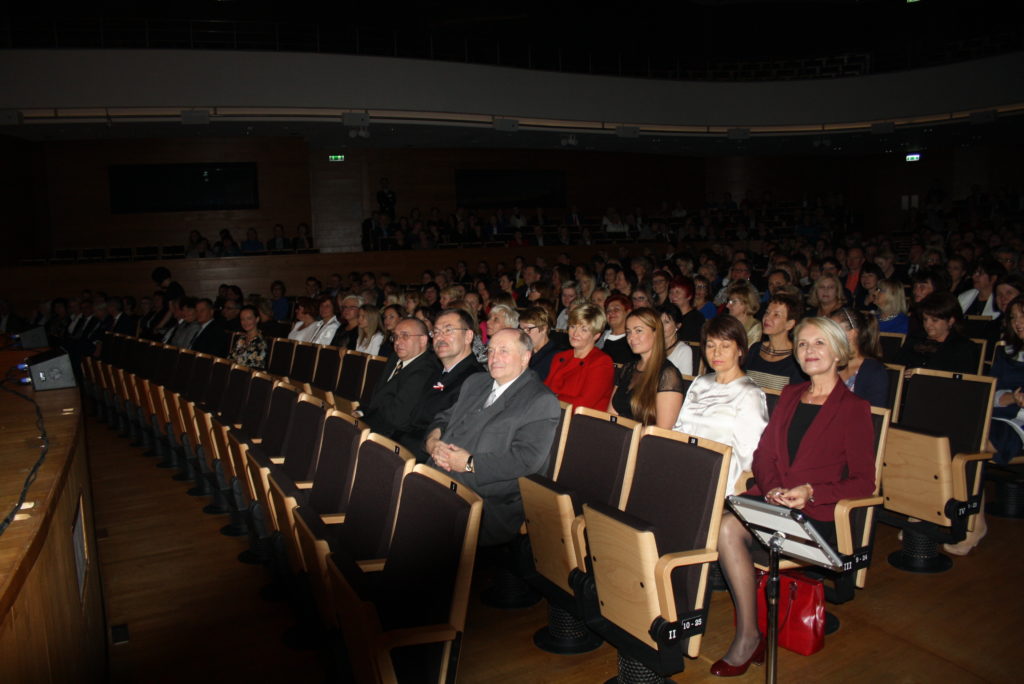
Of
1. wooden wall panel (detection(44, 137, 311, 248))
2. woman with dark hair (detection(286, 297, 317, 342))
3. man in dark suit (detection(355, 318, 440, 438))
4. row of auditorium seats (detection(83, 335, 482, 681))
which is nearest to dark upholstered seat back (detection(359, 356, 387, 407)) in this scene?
row of auditorium seats (detection(83, 335, 482, 681))

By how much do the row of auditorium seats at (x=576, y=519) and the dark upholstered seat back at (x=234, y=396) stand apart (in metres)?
0.62

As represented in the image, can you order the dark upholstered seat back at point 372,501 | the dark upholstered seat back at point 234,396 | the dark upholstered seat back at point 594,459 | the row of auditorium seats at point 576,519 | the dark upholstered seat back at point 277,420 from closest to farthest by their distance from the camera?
the row of auditorium seats at point 576,519 → the dark upholstered seat back at point 372,501 → the dark upholstered seat back at point 594,459 → the dark upholstered seat back at point 277,420 → the dark upholstered seat back at point 234,396

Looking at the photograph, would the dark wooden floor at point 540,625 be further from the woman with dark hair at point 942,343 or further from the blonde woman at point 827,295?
the blonde woman at point 827,295

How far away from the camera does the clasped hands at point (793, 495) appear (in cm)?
228

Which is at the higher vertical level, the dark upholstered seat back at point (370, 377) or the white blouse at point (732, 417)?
the white blouse at point (732, 417)

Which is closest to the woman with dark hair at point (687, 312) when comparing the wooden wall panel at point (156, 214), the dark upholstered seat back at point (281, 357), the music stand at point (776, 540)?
the dark upholstered seat back at point (281, 357)

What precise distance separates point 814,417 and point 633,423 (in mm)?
624

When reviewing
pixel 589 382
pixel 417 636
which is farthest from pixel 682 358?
pixel 417 636

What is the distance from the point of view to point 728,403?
2727mm

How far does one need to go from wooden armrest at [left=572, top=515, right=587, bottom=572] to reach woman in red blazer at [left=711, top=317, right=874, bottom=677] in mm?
417

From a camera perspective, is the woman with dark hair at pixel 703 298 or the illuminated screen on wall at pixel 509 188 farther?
the illuminated screen on wall at pixel 509 188

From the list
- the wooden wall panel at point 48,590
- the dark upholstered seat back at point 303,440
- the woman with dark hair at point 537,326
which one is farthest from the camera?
the woman with dark hair at point 537,326

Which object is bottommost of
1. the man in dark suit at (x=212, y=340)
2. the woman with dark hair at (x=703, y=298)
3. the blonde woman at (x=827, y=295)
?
the man in dark suit at (x=212, y=340)

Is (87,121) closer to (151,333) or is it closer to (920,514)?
(151,333)
